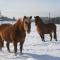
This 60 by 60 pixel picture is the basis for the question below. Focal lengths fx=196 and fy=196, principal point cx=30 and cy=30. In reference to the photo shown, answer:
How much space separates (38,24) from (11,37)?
5.58 meters

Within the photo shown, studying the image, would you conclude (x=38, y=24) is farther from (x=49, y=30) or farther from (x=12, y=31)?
(x=12, y=31)

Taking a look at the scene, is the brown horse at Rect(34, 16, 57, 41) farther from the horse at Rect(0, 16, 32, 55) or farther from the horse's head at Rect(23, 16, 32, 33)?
the horse's head at Rect(23, 16, 32, 33)

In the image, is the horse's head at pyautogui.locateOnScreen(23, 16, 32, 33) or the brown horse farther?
the brown horse

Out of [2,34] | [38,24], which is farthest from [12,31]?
[38,24]

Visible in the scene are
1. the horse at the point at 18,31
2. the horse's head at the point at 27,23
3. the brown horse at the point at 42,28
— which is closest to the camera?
the horse's head at the point at 27,23

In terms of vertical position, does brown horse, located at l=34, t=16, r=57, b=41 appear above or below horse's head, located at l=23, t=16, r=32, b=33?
below

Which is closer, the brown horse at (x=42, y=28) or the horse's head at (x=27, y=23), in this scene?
the horse's head at (x=27, y=23)

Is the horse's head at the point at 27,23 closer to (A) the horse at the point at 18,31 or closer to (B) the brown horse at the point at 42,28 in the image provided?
(A) the horse at the point at 18,31

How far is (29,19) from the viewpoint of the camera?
6.52 m

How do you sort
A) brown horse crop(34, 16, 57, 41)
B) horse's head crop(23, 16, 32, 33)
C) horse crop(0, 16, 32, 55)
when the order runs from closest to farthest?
horse's head crop(23, 16, 32, 33) < horse crop(0, 16, 32, 55) < brown horse crop(34, 16, 57, 41)


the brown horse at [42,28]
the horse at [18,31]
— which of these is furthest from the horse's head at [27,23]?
the brown horse at [42,28]

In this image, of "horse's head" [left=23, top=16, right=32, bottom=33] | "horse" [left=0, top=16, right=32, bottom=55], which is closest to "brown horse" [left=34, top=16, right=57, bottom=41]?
"horse" [left=0, top=16, right=32, bottom=55]

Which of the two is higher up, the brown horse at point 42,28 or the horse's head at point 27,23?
the horse's head at point 27,23

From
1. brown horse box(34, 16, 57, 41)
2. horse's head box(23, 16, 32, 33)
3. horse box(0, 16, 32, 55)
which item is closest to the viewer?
horse's head box(23, 16, 32, 33)
